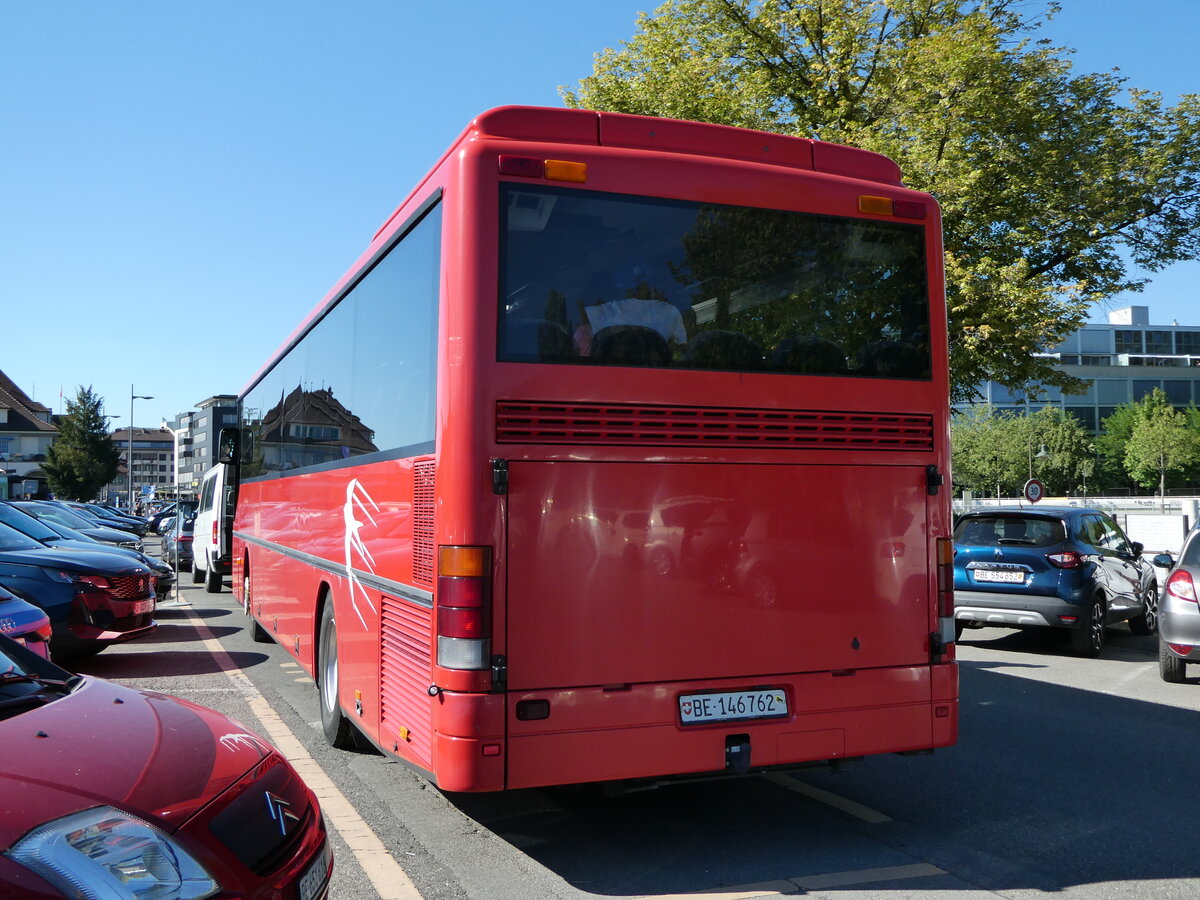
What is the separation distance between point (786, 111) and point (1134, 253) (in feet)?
23.7

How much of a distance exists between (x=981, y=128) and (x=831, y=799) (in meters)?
15.9

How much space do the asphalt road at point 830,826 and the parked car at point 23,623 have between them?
155cm

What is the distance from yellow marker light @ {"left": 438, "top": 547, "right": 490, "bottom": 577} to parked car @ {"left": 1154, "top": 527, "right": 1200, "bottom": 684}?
7.79m

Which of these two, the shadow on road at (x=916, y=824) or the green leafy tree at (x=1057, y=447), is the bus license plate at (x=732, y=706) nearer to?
the shadow on road at (x=916, y=824)

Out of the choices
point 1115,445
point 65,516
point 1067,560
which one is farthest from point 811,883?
point 1115,445

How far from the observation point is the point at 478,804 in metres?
5.83

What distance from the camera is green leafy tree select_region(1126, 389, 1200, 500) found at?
73625 millimetres

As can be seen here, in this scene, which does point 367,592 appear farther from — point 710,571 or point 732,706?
point 732,706

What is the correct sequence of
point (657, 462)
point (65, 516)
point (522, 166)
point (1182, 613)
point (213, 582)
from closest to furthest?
point (522, 166), point (657, 462), point (1182, 613), point (213, 582), point (65, 516)

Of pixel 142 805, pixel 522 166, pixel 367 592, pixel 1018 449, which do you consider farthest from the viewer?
pixel 1018 449

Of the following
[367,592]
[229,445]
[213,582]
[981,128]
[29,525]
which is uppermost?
[981,128]

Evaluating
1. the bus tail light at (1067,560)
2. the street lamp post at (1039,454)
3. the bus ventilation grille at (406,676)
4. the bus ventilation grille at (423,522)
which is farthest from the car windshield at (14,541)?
the street lamp post at (1039,454)

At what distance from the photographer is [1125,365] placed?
9731 centimetres

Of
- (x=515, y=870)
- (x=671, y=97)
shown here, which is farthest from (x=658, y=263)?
(x=671, y=97)
